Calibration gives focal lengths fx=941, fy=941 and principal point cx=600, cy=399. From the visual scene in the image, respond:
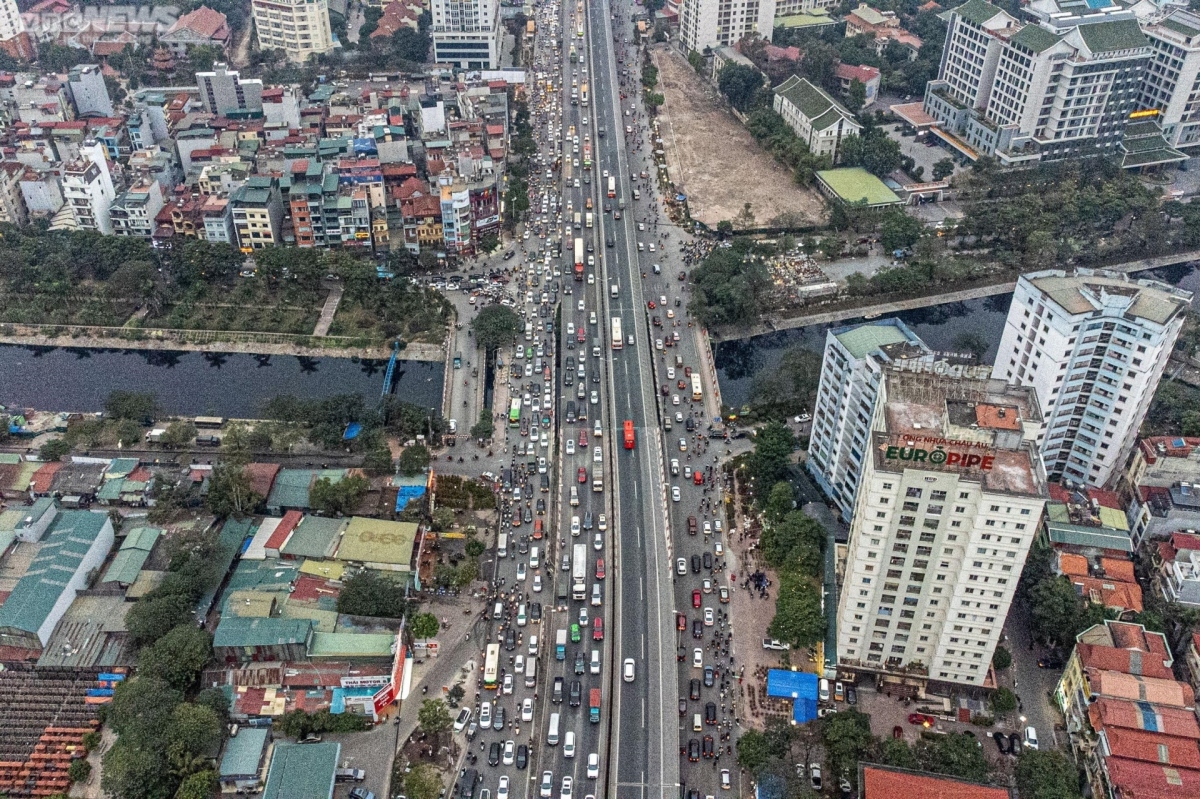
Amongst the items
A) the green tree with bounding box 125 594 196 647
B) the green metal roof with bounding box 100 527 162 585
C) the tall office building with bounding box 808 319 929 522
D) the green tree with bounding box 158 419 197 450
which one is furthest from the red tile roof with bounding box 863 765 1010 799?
the green tree with bounding box 158 419 197 450

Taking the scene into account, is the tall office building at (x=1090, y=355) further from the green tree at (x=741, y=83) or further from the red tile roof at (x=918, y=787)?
the green tree at (x=741, y=83)

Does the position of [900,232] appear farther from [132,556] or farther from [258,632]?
[132,556]

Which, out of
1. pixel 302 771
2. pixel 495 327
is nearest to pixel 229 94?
pixel 495 327

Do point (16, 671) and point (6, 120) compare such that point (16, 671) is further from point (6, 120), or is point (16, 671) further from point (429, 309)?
point (6, 120)

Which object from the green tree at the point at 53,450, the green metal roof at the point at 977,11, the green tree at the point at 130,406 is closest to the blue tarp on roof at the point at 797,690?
the green tree at the point at 130,406

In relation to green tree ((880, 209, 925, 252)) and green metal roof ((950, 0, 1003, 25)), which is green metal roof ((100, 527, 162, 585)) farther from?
green metal roof ((950, 0, 1003, 25))

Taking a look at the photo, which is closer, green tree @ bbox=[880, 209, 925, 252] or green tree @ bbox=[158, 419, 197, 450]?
green tree @ bbox=[158, 419, 197, 450]
